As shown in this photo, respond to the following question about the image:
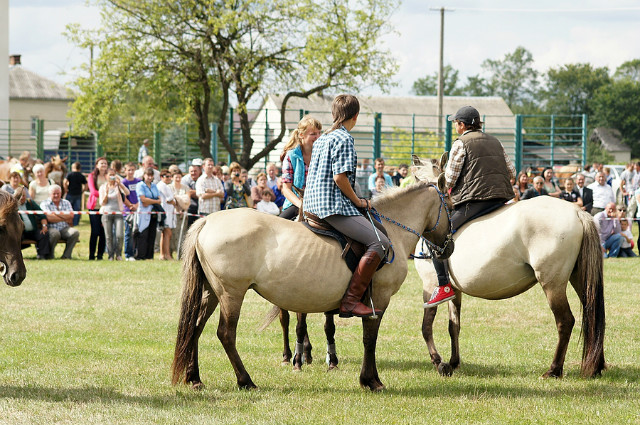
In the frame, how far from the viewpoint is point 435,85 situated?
12188 cm

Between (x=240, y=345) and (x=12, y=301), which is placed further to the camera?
(x=12, y=301)

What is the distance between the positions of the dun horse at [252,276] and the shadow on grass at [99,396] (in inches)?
9.6

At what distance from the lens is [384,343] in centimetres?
902

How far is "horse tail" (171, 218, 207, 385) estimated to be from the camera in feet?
21.5

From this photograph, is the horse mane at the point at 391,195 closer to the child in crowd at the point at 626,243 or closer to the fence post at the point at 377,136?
the child in crowd at the point at 626,243

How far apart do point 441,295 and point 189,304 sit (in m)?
2.47

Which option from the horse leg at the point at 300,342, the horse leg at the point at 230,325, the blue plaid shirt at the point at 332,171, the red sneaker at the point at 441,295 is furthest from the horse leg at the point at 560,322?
the horse leg at the point at 230,325

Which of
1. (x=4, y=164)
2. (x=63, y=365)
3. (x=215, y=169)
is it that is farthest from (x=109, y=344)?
(x=4, y=164)

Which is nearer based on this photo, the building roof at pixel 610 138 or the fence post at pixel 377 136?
the fence post at pixel 377 136

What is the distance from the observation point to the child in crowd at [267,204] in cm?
1705

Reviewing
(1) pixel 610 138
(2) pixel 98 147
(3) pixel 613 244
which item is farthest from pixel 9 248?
(1) pixel 610 138

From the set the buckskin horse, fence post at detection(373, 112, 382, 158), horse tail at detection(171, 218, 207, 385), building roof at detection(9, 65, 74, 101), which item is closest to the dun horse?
horse tail at detection(171, 218, 207, 385)

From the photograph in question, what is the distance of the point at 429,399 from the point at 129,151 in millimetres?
24375

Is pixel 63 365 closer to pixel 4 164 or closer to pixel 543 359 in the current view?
pixel 543 359
